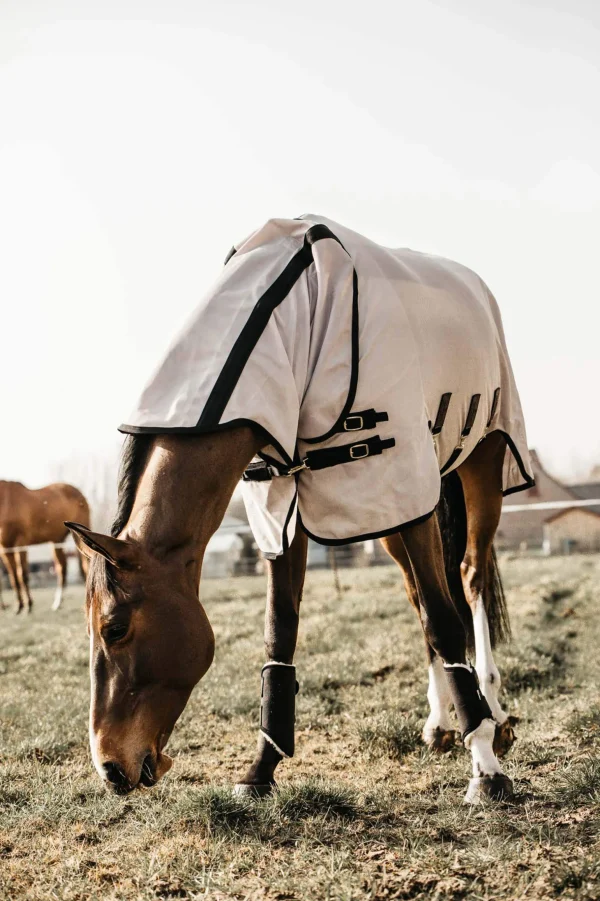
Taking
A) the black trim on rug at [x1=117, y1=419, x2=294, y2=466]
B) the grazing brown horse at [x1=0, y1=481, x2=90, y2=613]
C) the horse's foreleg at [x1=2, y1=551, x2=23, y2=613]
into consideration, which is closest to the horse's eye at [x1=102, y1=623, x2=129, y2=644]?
the black trim on rug at [x1=117, y1=419, x2=294, y2=466]

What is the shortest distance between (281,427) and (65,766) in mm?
2023

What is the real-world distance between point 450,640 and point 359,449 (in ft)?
2.67

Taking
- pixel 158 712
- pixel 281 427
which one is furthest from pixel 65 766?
pixel 281 427

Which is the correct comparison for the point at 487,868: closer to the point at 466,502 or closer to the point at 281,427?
the point at 281,427

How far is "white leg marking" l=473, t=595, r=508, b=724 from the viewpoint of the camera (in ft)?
11.7

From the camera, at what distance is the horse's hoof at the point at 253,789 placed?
2851 millimetres

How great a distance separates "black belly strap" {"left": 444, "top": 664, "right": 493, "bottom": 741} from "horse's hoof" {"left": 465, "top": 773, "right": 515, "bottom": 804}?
166 mm

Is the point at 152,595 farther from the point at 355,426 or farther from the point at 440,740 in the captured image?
the point at 440,740

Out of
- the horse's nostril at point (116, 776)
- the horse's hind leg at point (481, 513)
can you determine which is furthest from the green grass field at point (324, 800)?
the horse's hind leg at point (481, 513)

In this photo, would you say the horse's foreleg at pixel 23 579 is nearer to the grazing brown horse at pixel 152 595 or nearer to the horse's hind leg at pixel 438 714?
the horse's hind leg at pixel 438 714

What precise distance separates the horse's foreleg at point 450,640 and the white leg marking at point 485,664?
62cm

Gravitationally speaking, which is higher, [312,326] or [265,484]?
[312,326]

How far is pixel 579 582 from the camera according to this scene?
31.7ft

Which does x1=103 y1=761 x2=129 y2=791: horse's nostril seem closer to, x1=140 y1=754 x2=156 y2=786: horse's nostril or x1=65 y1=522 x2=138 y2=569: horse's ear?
x1=140 y1=754 x2=156 y2=786: horse's nostril
